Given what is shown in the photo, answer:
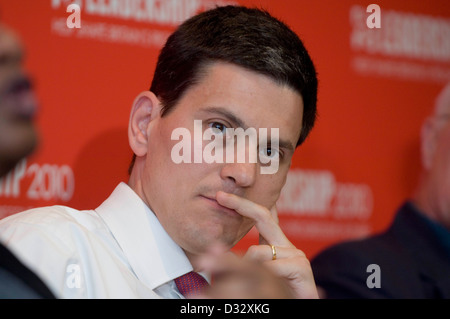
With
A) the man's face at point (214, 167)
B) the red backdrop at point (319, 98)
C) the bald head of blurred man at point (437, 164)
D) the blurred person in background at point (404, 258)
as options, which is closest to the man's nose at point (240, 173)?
the man's face at point (214, 167)

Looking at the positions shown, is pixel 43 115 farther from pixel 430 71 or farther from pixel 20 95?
pixel 430 71

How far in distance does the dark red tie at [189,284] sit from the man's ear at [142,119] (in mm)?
321

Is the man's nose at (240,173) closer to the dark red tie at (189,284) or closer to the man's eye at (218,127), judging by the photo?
the man's eye at (218,127)

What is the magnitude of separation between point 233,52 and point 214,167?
292 mm

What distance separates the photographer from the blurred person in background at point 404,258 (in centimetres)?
190

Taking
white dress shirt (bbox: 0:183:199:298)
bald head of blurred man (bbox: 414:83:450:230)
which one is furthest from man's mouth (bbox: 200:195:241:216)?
bald head of blurred man (bbox: 414:83:450:230)

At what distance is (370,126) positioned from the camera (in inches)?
91.4

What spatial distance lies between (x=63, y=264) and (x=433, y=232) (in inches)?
49.2

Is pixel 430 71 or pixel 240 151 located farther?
pixel 430 71

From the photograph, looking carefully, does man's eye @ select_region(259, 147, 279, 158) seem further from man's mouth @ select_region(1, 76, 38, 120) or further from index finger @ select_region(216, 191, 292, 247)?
man's mouth @ select_region(1, 76, 38, 120)

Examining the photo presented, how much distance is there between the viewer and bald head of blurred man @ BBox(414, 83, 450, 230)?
220 cm

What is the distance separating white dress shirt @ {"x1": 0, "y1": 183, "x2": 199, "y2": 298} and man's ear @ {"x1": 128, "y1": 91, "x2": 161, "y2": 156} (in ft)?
0.38

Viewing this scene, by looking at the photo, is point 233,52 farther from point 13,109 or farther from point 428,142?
point 428,142
